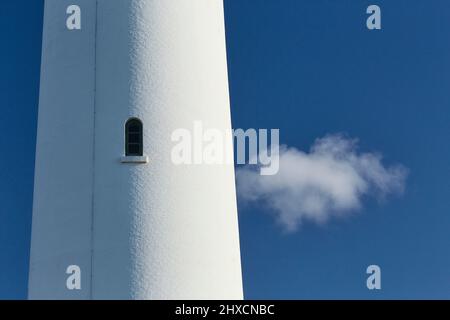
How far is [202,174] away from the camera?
1326 inches

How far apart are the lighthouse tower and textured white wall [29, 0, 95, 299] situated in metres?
0.02

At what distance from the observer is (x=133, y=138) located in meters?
33.5

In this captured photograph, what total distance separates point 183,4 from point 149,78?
5.77 feet

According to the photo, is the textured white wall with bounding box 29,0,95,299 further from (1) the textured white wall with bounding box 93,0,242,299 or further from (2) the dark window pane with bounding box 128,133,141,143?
(2) the dark window pane with bounding box 128,133,141,143

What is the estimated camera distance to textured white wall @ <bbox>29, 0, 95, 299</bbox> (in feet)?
109

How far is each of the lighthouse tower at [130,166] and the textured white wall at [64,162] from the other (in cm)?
2

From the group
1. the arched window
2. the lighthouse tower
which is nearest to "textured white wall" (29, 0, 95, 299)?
the lighthouse tower

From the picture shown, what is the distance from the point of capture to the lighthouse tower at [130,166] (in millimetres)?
33031

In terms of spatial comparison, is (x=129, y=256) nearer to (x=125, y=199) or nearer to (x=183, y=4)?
(x=125, y=199)

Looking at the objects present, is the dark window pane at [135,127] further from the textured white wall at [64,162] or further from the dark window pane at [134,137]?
the textured white wall at [64,162]

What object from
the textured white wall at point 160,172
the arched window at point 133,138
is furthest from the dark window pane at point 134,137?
the textured white wall at point 160,172

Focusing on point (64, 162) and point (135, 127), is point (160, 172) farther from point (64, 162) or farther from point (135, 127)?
point (64, 162)
